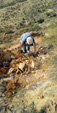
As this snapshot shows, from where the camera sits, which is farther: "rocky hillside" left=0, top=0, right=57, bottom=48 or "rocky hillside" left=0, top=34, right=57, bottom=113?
"rocky hillside" left=0, top=0, right=57, bottom=48

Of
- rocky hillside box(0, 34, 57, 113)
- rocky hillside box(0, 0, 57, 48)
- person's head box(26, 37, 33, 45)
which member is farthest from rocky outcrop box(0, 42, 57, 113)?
rocky hillside box(0, 0, 57, 48)

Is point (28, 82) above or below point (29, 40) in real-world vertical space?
below

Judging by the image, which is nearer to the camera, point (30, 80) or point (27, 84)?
point (27, 84)

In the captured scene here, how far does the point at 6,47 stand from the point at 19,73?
3790 millimetres

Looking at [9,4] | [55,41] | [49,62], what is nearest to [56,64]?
[49,62]

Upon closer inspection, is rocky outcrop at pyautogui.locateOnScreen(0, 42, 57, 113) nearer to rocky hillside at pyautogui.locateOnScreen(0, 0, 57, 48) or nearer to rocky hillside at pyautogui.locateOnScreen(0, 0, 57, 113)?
rocky hillside at pyautogui.locateOnScreen(0, 0, 57, 113)

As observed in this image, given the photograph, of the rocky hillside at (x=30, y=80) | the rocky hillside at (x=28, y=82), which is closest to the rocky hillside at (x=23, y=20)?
the rocky hillside at (x=30, y=80)

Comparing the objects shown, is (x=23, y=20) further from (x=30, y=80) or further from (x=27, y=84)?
(x=27, y=84)

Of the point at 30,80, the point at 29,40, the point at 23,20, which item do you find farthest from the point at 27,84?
the point at 23,20

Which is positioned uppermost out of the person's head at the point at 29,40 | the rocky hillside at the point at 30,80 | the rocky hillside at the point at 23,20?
the person's head at the point at 29,40

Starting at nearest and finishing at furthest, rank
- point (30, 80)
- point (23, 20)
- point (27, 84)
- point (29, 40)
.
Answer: point (27, 84), point (30, 80), point (29, 40), point (23, 20)

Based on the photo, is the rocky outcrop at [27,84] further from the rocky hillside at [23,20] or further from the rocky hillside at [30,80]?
the rocky hillside at [23,20]

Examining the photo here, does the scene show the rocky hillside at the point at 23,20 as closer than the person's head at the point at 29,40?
No

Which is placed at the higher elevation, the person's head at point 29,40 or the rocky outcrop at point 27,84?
the person's head at point 29,40
